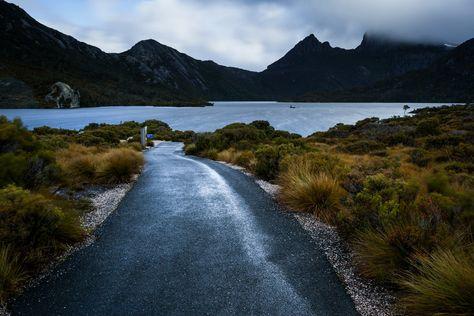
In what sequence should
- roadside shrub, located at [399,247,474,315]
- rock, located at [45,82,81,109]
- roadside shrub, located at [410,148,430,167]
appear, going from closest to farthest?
roadside shrub, located at [399,247,474,315] < roadside shrub, located at [410,148,430,167] < rock, located at [45,82,81,109]

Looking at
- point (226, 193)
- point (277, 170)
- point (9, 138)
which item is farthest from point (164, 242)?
point (277, 170)

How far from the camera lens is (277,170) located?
12031mm

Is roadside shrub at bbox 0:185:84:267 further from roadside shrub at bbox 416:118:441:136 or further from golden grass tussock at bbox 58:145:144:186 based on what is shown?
roadside shrub at bbox 416:118:441:136

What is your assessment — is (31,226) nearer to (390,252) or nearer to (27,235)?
(27,235)

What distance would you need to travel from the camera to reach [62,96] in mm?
146375

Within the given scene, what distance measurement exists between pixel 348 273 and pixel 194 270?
7.32ft

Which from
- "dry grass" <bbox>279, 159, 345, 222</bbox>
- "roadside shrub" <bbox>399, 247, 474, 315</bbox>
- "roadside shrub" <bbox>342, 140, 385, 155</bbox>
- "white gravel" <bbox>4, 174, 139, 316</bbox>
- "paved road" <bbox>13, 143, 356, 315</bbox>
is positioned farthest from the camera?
"roadside shrub" <bbox>342, 140, 385, 155</bbox>

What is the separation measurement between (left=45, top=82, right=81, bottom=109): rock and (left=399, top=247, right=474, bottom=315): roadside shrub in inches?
6403

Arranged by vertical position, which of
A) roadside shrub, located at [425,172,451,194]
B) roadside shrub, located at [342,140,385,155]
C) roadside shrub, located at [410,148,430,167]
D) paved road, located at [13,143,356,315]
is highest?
roadside shrub, located at [425,172,451,194]

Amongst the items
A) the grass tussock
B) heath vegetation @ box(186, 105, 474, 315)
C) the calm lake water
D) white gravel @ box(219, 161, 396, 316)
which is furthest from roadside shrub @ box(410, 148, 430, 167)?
the calm lake water

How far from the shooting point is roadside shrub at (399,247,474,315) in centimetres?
319

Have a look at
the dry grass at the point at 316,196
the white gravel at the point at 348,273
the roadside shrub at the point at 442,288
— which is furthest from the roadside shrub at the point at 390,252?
the dry grass at the point at 316,196

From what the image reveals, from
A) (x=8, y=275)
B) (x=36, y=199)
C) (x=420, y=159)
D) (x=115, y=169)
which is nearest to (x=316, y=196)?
(x=36, y=199)

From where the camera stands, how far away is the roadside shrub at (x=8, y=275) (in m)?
3.75
